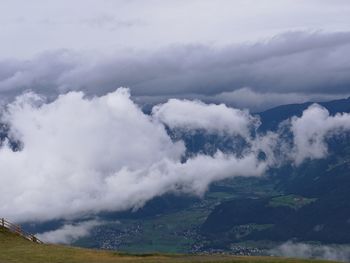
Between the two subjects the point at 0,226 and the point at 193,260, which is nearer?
the point at 193,260

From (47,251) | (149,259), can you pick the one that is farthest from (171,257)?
(47,251)

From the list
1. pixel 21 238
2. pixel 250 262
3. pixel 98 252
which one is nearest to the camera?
pixel 250 262

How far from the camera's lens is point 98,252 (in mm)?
106750

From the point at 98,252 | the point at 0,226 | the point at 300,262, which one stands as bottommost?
the point at 300,262

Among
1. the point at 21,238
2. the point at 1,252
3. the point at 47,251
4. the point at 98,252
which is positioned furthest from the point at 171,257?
the point at 21,238

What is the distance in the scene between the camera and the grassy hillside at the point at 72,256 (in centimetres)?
9294

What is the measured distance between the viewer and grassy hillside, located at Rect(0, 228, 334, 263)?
92938mm

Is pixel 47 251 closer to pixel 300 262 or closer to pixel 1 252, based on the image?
pixel 1 252

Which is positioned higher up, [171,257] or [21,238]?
[21,238]

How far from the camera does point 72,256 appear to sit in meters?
98.7

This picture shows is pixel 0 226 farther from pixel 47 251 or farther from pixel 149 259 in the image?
pixel 149 259

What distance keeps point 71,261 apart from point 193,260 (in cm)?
1831

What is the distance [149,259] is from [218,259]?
11161mm

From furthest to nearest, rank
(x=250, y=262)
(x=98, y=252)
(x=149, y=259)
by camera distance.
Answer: (x=98, y=252)
(x=149, y=259)
(x=250, y=262)
